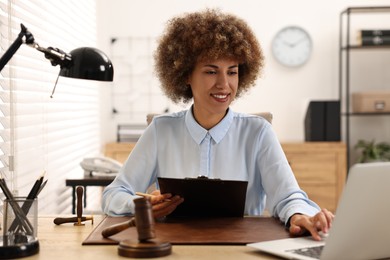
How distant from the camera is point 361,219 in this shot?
144cm

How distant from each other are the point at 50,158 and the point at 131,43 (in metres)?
2.12

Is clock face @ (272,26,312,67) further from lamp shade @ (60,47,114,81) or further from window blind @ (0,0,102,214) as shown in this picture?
lamp shade @ (60,47,114,81)

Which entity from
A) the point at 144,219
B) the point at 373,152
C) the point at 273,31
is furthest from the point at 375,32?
the point at 144,219

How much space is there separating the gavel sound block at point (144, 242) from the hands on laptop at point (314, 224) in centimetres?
38

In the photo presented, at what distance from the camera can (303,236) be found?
5.76 feet

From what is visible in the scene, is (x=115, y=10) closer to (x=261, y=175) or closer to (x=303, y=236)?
(x=261, y=175)

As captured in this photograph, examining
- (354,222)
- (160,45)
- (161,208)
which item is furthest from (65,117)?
(354,222)

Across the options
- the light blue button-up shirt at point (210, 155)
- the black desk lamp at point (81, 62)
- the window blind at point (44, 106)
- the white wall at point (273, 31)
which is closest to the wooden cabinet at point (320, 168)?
the white wall at point (273, 31)

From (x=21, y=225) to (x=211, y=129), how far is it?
871 millimetres

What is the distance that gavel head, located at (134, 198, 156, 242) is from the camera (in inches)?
60.4

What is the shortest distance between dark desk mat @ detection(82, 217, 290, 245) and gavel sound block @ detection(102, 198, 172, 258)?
106 millimetres

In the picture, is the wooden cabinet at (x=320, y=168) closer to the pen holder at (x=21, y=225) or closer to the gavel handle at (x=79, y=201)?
the gavel handle at (x=79, y=201)

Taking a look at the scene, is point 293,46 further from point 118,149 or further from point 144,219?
point 144,219

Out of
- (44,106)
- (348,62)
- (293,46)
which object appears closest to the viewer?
(44,106)
